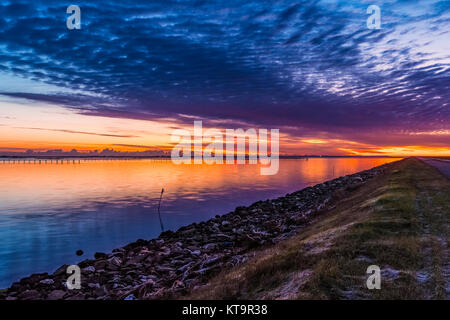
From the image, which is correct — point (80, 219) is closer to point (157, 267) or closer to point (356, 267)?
point (157, 267)

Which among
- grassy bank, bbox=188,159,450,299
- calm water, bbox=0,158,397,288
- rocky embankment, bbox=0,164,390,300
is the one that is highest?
grassy bank, bbox=188,159,450,299

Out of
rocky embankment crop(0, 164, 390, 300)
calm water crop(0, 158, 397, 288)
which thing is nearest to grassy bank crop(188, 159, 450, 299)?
rocky embankment crop(0, 164, 390, 300)

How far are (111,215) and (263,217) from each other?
15490 mm

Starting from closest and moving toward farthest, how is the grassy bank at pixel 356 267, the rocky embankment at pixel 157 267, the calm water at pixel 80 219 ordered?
1. the grassy bank at pixel 356 267
2. the rocky embankment at pixel 157 267
3. the calm water at pixel 80 219

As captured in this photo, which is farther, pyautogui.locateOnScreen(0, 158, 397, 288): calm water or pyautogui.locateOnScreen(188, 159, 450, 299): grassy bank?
pyautogui.locateOnScreen(0, 158, 397, 288): calm water

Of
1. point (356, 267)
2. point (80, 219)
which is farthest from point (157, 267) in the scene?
point (80, 219)

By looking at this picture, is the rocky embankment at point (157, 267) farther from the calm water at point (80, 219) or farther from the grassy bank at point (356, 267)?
the calm water at point (80, 219)

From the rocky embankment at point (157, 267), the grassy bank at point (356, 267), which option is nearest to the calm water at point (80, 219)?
the rocky embankment at point (157, 267)

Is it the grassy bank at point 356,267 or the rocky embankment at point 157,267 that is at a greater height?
the grassy bank at point 356,267

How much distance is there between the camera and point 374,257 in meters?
8.12

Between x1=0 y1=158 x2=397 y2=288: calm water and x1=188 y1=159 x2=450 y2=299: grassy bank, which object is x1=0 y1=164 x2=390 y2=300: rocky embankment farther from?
x1=0 y1=158 x2=397 y2=288: calm water

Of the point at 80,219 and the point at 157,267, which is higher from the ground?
the point at 157,267
